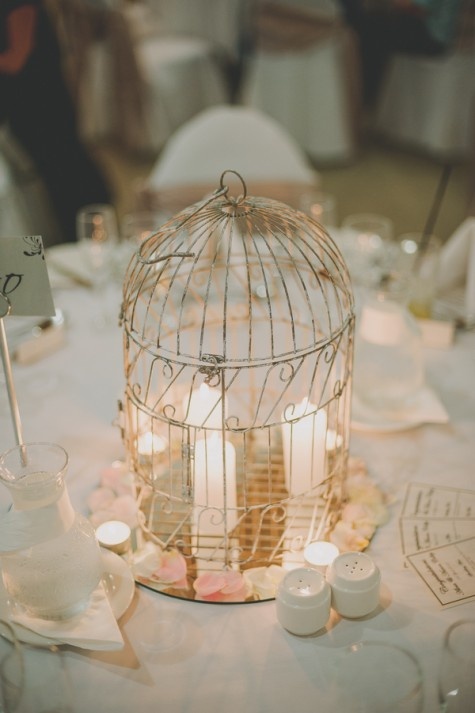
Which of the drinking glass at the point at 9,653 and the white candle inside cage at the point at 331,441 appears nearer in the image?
the drinking glass at the point at 9,653

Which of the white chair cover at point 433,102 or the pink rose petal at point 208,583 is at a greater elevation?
the pink rose petal at point 208,583

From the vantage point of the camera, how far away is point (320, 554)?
1.13 meters

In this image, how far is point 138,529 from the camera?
122 centimetres

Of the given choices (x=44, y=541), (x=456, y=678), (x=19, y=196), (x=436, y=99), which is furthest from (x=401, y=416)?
(x=436, y=99)

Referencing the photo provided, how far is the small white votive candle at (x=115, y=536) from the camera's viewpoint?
3.82ft

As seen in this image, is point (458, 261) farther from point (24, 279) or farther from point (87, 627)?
point (87, 627)

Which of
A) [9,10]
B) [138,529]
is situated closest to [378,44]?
[9,10]

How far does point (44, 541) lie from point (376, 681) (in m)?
0.46

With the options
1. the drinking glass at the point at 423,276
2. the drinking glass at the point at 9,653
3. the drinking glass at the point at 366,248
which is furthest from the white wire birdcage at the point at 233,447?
the drinking glass at the point at 366,248

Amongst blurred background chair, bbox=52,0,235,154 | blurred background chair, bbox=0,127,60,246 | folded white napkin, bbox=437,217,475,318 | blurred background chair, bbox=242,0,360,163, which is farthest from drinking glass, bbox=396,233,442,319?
blurred background chair, bbox=52,0,235,154

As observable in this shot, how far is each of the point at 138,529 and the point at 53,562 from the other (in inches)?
10.3

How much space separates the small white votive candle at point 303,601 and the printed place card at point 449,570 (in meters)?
0.19

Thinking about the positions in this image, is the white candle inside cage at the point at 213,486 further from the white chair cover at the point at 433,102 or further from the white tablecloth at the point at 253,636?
the white chair cover at the point at 433,102

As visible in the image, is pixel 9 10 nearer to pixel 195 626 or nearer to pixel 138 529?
pixel 138 529
